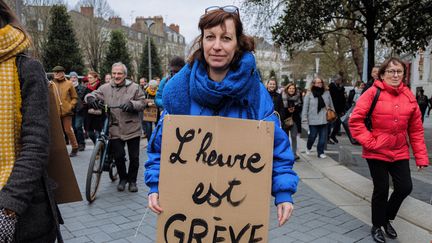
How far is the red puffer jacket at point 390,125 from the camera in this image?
3801 mm

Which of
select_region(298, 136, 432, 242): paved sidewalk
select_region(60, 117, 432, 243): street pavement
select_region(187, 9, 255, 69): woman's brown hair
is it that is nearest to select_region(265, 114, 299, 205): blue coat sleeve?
select_region(187, 9, 255, 69): woman's brown hair

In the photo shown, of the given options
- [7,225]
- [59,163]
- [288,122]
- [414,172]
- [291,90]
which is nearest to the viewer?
[7,225]

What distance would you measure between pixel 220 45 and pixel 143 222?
9.58ft

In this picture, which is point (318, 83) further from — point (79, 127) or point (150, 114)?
point (79, 127)

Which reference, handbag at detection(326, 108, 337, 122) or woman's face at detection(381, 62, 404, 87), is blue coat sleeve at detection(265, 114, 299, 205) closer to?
woman's face at detection(381, 62, 404, 87)

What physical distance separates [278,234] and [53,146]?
9.31 ft

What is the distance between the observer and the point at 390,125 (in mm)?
3830

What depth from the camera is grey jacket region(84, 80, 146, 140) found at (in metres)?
5.35

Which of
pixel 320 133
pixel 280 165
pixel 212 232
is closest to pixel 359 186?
pixel 320 133

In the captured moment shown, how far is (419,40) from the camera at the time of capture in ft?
29.2

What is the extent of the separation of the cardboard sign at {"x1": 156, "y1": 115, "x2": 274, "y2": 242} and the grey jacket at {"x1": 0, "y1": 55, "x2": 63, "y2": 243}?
0.53 meters

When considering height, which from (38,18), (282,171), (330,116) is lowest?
(330,116)

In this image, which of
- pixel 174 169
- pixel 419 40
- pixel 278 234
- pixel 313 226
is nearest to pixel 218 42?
pixel 174 169

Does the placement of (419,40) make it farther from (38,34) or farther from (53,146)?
(38,34)
